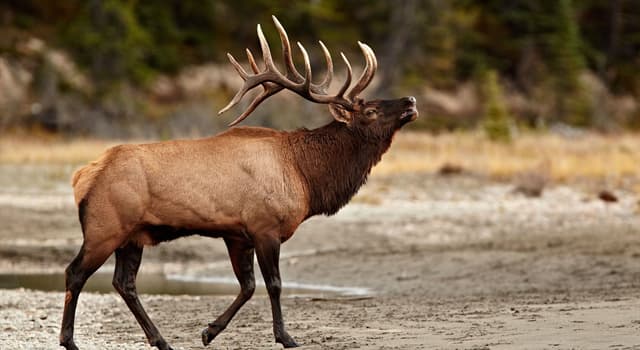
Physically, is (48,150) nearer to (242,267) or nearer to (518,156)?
(518,156)

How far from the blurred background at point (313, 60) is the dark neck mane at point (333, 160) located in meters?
26.9

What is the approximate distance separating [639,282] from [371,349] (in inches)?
184

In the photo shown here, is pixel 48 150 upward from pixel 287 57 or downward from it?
downward

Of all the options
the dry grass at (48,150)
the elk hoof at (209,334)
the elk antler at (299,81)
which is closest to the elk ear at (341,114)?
the elk antler at (299,81)

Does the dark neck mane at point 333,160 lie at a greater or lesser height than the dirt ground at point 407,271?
greater

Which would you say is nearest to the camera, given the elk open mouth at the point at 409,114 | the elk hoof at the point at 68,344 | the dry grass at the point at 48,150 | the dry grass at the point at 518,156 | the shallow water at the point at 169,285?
the elk hoof at the point at 68,344

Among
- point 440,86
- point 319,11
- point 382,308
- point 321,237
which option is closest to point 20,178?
point 321,237

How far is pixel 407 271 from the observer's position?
638 inches

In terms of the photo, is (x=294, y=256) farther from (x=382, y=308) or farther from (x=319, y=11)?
(x=319, y=11)

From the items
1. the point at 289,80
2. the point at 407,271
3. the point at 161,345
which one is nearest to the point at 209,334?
the point at 161,345

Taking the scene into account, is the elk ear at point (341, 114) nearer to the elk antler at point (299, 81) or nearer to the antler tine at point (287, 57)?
the elk antler at point (299, 81)

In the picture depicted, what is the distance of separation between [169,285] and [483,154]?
17.5m

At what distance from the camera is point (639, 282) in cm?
1350

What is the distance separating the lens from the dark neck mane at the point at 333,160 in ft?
36.8
